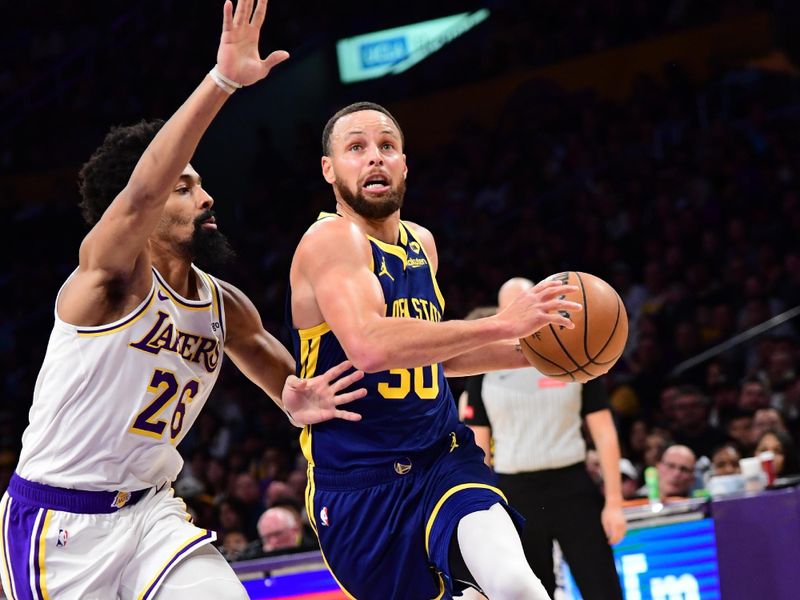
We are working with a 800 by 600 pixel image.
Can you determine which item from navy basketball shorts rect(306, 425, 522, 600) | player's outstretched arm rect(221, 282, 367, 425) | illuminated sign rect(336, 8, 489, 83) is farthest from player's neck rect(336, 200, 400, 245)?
illuminated sign rect(336, 8, 489, 83)

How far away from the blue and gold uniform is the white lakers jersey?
1.70 ft

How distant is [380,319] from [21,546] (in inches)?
50.9

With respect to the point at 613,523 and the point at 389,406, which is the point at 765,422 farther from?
the point at 389,406

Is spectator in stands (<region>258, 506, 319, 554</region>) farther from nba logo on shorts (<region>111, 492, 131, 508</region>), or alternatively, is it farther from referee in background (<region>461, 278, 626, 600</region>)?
nba logo on shorts (<region>111, 492, 131, 508</region>)

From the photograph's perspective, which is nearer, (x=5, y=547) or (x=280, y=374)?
(x=5, y=547)

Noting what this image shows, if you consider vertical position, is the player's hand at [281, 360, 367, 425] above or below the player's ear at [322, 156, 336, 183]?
below

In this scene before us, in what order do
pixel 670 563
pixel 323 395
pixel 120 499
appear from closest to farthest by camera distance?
pixel 120 499, pixel 323 395, pixel 670 563

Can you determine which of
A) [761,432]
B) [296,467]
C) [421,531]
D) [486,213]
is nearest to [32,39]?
[486,213]

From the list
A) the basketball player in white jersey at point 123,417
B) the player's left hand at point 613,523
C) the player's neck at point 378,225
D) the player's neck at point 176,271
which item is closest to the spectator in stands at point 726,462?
the player's left hand at point 613,523

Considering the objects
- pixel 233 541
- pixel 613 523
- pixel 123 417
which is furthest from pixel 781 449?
pixel 123 417

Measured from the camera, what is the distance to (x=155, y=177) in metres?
3.09

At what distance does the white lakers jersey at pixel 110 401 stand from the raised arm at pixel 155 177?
110 mm

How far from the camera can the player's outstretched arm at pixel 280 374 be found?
11.6 ft

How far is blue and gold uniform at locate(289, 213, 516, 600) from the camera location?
3561 mm
